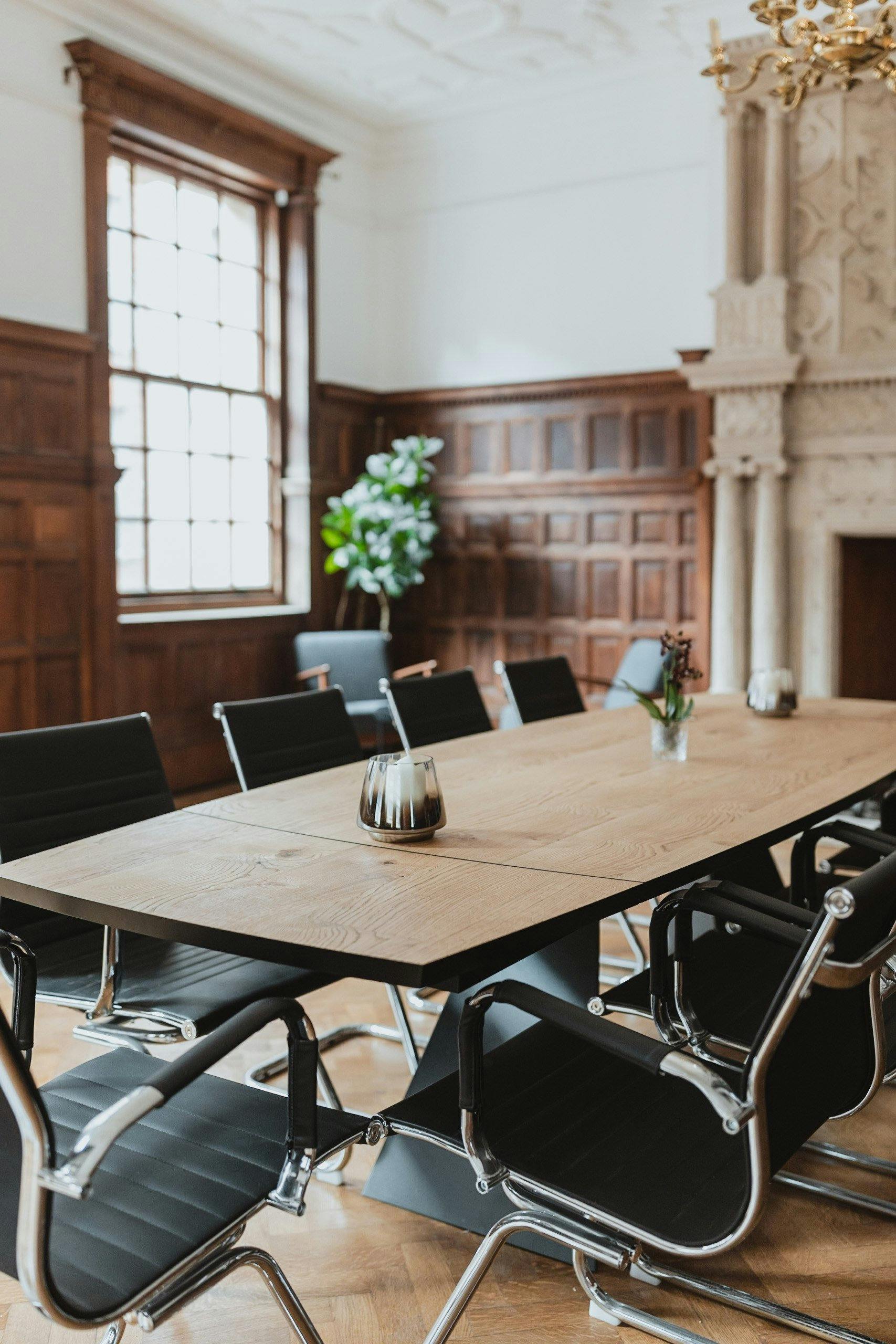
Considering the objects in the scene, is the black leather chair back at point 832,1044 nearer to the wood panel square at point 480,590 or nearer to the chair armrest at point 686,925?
the chair armrest at point 686,925

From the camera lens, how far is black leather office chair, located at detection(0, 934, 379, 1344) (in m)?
1.37

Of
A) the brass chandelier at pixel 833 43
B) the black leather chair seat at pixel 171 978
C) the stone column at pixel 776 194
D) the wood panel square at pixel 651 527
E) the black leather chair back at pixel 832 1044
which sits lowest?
the black leather chair seat at pixel 171 978

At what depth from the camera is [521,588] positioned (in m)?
7.68

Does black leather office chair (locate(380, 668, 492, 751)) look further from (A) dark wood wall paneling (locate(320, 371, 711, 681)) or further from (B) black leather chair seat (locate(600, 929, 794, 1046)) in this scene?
(A) dark wood wall paneling (locate(320, 371, 711, 681))

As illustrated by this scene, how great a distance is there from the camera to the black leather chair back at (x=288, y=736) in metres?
3.05

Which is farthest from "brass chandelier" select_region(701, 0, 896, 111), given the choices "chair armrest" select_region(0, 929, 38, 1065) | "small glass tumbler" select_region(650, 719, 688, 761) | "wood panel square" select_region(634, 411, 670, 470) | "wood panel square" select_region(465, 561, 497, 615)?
"wood panel square" select_region(465, 561, 497, 615)

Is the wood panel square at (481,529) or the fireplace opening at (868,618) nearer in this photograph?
the fireplace opening at (868,618)

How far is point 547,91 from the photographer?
7285 millimetres

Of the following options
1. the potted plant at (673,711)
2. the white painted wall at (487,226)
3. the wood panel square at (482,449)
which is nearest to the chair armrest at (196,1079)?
the potted plant at (673,711)

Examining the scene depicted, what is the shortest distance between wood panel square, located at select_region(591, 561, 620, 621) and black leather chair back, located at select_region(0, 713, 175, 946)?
15.8 feet

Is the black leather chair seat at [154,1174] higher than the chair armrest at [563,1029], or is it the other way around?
the chair armrest at [563,1029]

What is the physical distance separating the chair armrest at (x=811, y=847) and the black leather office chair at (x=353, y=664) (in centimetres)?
427

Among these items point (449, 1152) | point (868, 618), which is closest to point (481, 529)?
point (868, 618)

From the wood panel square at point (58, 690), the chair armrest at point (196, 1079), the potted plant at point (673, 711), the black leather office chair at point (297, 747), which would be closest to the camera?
the chair armrest at point (196, 1079)
